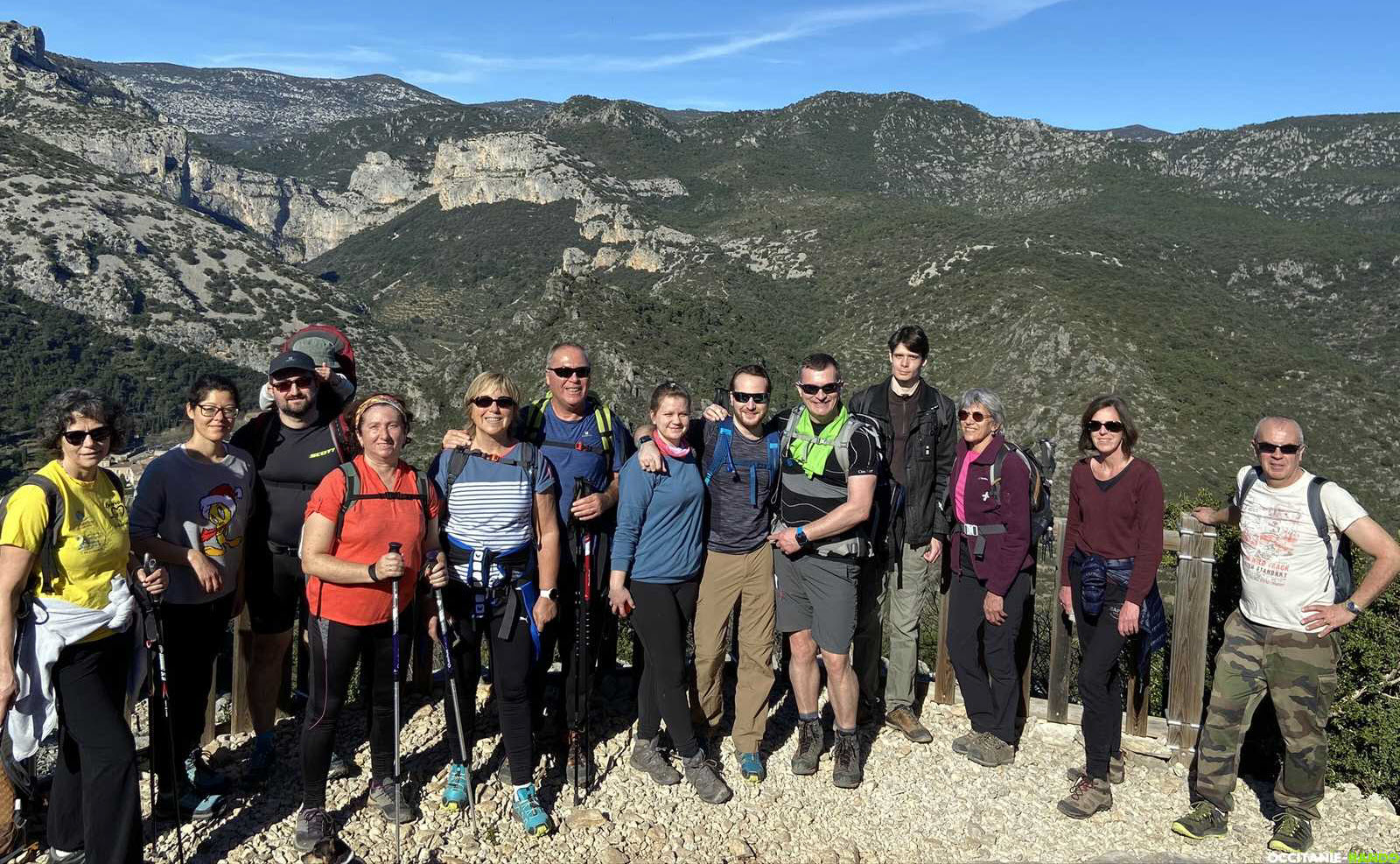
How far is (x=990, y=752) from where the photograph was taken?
4.72 meters

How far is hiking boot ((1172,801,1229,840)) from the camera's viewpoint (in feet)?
13.4

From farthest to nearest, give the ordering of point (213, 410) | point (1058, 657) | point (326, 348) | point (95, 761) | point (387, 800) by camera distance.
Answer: point (1058, 657) < point (326, 348) < point (387, 800) < point (213, 410) < point (95, 761)

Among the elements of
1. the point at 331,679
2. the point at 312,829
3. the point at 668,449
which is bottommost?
the point at 312,829

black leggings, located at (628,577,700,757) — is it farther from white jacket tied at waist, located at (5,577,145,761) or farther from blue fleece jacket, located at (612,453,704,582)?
white jacket tied at waist, located at (5,577,145,761)

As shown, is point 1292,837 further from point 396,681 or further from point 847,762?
point 396,681

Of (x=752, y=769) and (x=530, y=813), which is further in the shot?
(x=752, y=769)

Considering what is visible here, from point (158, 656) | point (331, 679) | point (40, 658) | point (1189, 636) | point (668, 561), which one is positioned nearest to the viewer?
point (40, 658)

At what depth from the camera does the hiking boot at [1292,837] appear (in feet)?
13.0

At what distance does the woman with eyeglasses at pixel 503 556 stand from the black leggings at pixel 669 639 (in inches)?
21.3

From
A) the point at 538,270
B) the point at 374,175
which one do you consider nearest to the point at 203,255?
the point at 538,270

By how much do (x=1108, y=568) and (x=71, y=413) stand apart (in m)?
4.92

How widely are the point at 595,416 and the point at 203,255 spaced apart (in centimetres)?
10685

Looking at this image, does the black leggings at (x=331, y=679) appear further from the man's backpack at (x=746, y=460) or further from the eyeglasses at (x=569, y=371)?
the man's backpack at (x=746, y=460)

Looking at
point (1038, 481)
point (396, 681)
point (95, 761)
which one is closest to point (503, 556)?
point (396, 681)
